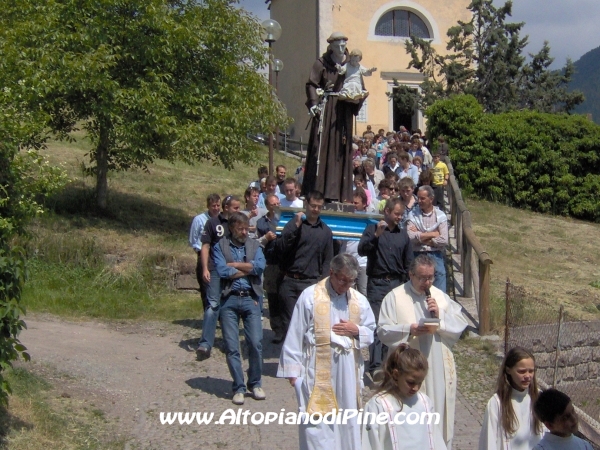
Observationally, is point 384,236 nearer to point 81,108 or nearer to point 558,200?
point 81,108

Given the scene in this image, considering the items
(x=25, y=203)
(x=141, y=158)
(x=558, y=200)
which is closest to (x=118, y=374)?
(x=25, y=203)

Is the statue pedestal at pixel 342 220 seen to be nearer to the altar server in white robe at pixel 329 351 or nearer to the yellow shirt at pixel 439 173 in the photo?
the altar server in white robe at pixel 329 351

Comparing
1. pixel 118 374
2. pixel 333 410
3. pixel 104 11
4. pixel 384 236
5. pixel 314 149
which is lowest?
pixel 118 374

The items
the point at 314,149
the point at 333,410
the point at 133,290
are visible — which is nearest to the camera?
the point at 333,410

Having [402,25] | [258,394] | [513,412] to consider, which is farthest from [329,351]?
[402,25]

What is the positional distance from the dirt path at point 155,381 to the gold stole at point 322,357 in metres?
1.33

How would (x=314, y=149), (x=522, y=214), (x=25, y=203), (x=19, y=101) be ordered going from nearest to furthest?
(x=25, y=203)
(x=314, y=149)
(x=19, y=101)
(x=522, y=214)

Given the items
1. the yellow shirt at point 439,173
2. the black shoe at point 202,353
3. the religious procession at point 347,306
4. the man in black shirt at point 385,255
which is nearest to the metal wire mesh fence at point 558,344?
the religious procession at point 347,306

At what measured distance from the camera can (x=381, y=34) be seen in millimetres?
32125

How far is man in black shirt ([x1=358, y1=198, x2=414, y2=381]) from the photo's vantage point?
27.5ft

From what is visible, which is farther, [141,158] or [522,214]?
[522,214]

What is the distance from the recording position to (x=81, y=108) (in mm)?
14406

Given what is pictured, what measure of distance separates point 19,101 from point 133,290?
10.7ft

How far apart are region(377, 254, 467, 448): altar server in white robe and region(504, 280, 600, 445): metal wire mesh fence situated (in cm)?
347
